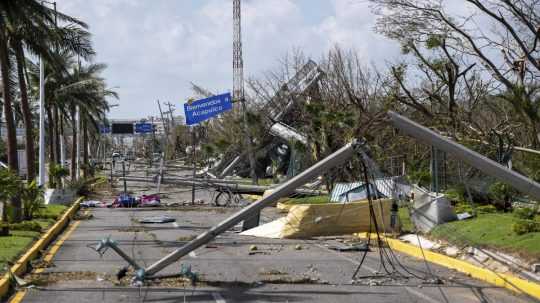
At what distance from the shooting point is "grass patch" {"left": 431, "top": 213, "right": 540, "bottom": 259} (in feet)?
45.7

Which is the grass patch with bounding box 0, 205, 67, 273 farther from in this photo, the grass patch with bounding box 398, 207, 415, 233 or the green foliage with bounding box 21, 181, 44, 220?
the grass patch with bounding box 398, 207, 415, 233

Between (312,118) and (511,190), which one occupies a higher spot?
(312,118)

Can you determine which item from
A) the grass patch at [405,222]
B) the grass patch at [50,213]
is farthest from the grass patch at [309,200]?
the grass patch at [50,213]

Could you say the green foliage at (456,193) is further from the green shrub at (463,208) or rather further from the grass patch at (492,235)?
the grass patch at (492,235)

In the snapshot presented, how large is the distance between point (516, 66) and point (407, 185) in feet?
13.9

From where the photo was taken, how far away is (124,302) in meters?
10.4

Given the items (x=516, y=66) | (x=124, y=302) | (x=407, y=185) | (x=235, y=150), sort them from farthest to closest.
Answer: (x=235, y=150), (x=407, y=185), (x=516, y=66), (x=124, y=302)

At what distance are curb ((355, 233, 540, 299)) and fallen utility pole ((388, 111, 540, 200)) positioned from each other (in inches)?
64.0

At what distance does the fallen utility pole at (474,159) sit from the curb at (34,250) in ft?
19.4

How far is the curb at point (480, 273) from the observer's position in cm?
1157

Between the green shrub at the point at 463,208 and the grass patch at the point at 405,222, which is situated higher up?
the green shrub at the point at 463,208

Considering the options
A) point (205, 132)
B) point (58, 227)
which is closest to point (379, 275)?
point (58, 227)

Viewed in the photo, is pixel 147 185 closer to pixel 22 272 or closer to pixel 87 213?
pixel 87 213

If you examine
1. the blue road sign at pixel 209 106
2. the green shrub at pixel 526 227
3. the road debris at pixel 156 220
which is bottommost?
the road debris at pixel 156 220
